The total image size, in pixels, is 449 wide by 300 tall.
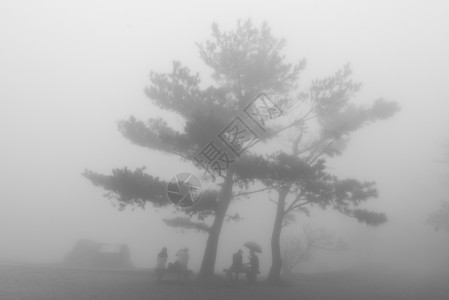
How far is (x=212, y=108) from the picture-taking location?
12.6 m

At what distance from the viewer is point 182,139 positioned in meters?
12.4

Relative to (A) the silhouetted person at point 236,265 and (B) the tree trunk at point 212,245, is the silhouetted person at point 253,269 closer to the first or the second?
(A) the silhouetted person at point 236,265

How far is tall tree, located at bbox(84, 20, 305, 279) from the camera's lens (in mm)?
12352

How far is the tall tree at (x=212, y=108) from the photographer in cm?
1235

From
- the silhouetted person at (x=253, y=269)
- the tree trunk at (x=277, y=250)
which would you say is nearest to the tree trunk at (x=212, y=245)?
the silhouetted person at (x=253, y=269)

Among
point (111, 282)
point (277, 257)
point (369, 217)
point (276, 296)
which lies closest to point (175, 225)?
point (111, 282)

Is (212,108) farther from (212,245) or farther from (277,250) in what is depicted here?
(277,250)

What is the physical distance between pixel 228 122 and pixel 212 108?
3.27ft

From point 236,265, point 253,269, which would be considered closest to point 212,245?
point 236,265

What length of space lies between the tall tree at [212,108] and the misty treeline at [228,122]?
35mm

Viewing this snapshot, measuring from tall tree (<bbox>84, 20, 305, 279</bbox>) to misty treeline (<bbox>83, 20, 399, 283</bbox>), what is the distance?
0.04 m

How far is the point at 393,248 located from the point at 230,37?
6617cm

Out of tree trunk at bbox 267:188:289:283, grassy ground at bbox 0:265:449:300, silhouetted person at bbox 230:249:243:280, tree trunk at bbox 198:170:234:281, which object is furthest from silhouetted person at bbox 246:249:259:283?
tree trunk at bbox 198:170:234:281

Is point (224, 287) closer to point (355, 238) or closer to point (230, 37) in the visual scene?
point (230, 37)
